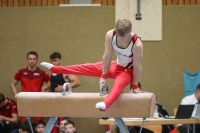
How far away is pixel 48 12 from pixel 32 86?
206 centimetres

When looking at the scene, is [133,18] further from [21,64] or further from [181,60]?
[21,64]

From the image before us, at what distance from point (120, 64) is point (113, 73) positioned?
6.3 inches

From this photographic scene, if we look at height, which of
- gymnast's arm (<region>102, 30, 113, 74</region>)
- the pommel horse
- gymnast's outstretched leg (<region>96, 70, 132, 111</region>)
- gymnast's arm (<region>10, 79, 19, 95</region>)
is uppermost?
gymnast's arm (<region>102, 30, 113, 74</region>)

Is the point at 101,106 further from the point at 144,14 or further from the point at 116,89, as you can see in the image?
the point at 144,14

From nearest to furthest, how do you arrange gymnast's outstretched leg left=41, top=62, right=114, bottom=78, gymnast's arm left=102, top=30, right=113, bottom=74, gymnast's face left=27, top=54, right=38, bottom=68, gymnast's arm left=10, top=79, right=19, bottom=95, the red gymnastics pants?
the red gymnastics pants, gymnast's arm left=102, top=30, right=113, bottom=74, gymnast's outstretched leg left=41, top=62, right=114, bottom=78, gymnast's face left=27, top=54, right=38, bottom=68, gymnast's arm left=10, top=79, right=19, bottom=95

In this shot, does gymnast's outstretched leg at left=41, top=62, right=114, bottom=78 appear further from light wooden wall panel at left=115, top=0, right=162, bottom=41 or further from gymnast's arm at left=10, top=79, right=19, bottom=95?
light wooden wall panel at left=115, top=0, right=162, bottom=41

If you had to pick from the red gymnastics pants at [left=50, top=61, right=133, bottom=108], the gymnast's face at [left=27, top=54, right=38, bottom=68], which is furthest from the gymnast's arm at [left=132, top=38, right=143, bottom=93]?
the gymnast's face at [left=27, top=54, right=38, bottom=68]

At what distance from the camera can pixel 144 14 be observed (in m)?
11.1

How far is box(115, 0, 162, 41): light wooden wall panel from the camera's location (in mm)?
11023

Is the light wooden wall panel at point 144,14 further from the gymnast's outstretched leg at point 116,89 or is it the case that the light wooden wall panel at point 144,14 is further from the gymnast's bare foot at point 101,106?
the gymnast's bare foot at point 101,106

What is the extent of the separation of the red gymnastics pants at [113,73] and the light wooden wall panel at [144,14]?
16.6ft

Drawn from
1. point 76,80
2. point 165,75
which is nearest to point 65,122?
point 76,80

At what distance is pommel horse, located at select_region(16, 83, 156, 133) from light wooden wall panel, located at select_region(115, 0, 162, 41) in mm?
5341

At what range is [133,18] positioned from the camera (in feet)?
36.2
